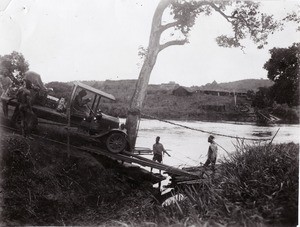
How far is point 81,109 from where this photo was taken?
Answer: 368 inches

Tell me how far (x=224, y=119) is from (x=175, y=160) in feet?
69.1

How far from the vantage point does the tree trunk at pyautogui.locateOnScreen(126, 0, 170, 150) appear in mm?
11845

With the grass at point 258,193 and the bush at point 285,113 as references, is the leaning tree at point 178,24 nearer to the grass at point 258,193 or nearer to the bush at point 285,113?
the grass at point 258,193

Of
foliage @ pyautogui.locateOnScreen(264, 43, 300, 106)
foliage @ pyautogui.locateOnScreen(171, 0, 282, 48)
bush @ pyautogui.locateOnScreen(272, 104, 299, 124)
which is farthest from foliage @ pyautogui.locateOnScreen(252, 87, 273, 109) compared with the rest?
foliage @ pyautogui.locateOnScreen(171, 0, 282, 48)

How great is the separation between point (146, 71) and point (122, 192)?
4.92 metres

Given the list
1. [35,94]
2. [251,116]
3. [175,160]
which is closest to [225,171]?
[35,94]

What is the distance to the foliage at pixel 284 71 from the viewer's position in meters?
14.2

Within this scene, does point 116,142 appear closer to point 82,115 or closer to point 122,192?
point 82,115

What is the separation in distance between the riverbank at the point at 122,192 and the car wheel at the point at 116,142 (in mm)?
733

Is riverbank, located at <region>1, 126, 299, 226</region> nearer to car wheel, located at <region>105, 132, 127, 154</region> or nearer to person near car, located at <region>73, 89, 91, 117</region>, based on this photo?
car wheel, located at <region>105, 132, 127, 154</region>

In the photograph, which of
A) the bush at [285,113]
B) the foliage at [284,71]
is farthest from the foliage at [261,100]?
the foliage at [284,71]

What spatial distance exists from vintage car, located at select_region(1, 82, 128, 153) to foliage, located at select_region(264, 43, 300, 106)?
8.20m

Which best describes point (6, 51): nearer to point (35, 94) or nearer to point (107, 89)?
point (35, 94)

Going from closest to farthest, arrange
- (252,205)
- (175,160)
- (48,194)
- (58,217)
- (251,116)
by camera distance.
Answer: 1. (252,205)
2. (58,217)
3. (48,194)
4. (175,160)
5. (251,116)
